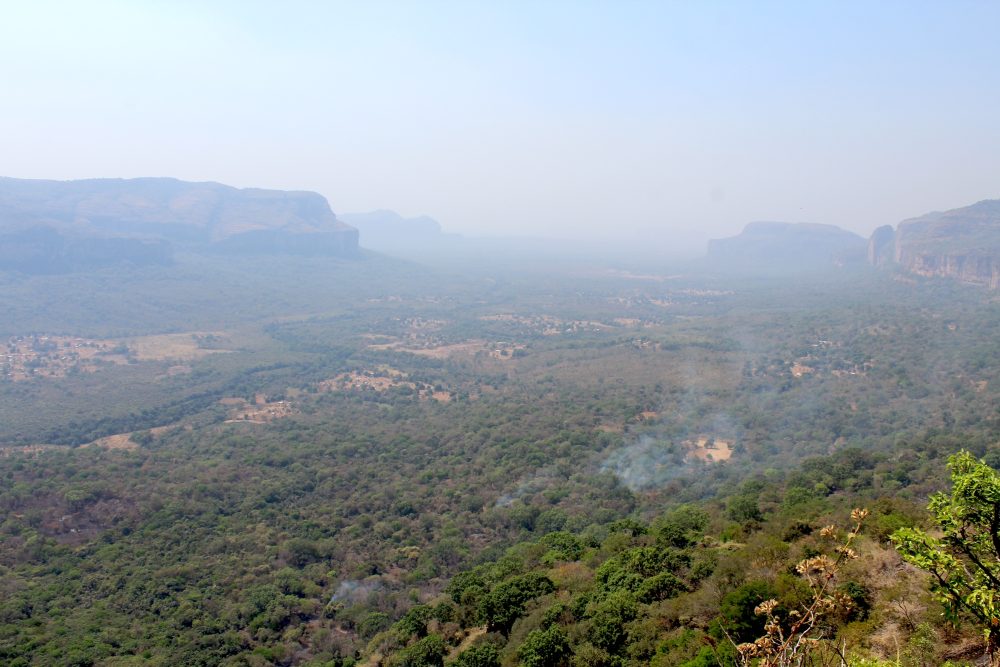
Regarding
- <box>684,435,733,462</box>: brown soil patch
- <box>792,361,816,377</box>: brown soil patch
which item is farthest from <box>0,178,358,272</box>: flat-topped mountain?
<box>792,361,816,377</box>: brown soil patch

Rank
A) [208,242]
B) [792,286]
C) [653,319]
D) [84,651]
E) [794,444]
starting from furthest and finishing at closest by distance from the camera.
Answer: [208,242]
[792,286]
[653,319]
[794,444]
[84,651]

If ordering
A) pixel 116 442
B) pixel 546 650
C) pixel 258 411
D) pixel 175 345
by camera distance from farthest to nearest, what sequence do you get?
pixel 175 345, pixel 258 411, pixel 116 442, pixel 546 650

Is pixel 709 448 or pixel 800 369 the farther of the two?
pixel 800 369

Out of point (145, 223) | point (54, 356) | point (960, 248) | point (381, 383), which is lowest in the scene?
point (381, 383)

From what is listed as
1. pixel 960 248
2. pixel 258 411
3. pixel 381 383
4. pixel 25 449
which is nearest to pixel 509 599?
pixel 25 449

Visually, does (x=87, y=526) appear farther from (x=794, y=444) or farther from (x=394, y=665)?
(x=794, y=444)

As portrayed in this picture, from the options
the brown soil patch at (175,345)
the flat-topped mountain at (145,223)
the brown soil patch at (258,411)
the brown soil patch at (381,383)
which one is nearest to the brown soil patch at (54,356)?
the brown soil patch at (175,345)

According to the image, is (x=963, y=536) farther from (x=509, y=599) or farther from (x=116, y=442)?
(x=116, y=442)

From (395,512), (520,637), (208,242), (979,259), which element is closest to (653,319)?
(979,259)
